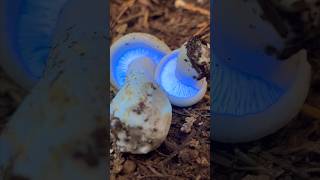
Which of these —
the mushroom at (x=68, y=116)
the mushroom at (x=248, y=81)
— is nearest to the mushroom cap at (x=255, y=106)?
the mushroom at (x=248, y=81)

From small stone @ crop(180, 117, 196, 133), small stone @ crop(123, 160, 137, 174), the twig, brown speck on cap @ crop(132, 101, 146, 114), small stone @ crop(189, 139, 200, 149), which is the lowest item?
small stone @ crop(123, 160, 137, 174)

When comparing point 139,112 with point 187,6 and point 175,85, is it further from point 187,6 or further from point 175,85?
point 187,6

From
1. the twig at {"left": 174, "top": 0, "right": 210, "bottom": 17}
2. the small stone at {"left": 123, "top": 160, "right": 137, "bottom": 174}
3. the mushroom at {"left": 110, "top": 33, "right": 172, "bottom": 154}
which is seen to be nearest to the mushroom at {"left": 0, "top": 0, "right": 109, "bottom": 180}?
the mushroom at {"left": 110, "top": 33, "right": 172, "bottom": 154}

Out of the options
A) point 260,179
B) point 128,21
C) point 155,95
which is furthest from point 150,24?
point 260,179

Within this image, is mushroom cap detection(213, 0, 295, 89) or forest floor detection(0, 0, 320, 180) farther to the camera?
forest floor detection(0, 0, 320, 180)

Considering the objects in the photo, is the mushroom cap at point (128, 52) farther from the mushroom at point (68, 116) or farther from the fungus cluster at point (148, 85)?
the mushroom at point (68, 116)

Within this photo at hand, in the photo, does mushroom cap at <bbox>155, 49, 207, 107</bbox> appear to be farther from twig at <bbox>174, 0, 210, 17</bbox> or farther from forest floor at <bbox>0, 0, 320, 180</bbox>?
twig at <bbox>174, 0, 210, 17</bbox>

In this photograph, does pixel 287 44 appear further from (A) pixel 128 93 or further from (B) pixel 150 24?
(B) pixel 150 24
